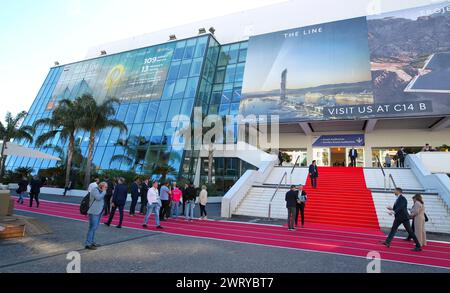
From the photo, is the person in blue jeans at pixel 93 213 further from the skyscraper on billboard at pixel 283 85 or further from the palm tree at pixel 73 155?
the palm tree at pixel 73 155

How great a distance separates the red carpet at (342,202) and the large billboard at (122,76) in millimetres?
19211

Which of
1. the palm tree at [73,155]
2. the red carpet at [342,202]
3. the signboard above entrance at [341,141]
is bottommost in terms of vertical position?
the red carpet at [342,202]

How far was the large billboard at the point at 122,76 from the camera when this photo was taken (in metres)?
29.8

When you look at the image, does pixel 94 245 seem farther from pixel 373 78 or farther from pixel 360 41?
pixel 360 41

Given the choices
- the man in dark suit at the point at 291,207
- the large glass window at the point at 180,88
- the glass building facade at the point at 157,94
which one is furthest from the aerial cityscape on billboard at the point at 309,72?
the man in dark suit at the point at 291,207

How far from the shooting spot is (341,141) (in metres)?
25.9

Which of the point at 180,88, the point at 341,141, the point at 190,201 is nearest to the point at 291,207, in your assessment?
the point at 190,201

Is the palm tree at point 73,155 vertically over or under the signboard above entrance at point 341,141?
under

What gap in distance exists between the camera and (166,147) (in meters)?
24.2

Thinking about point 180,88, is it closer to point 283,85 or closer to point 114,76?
point 283,85

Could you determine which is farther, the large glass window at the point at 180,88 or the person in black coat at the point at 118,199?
the large glass window at the point at 180,88

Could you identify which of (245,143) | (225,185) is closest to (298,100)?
(245,143)

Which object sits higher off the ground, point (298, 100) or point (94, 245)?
point (298, 100)
